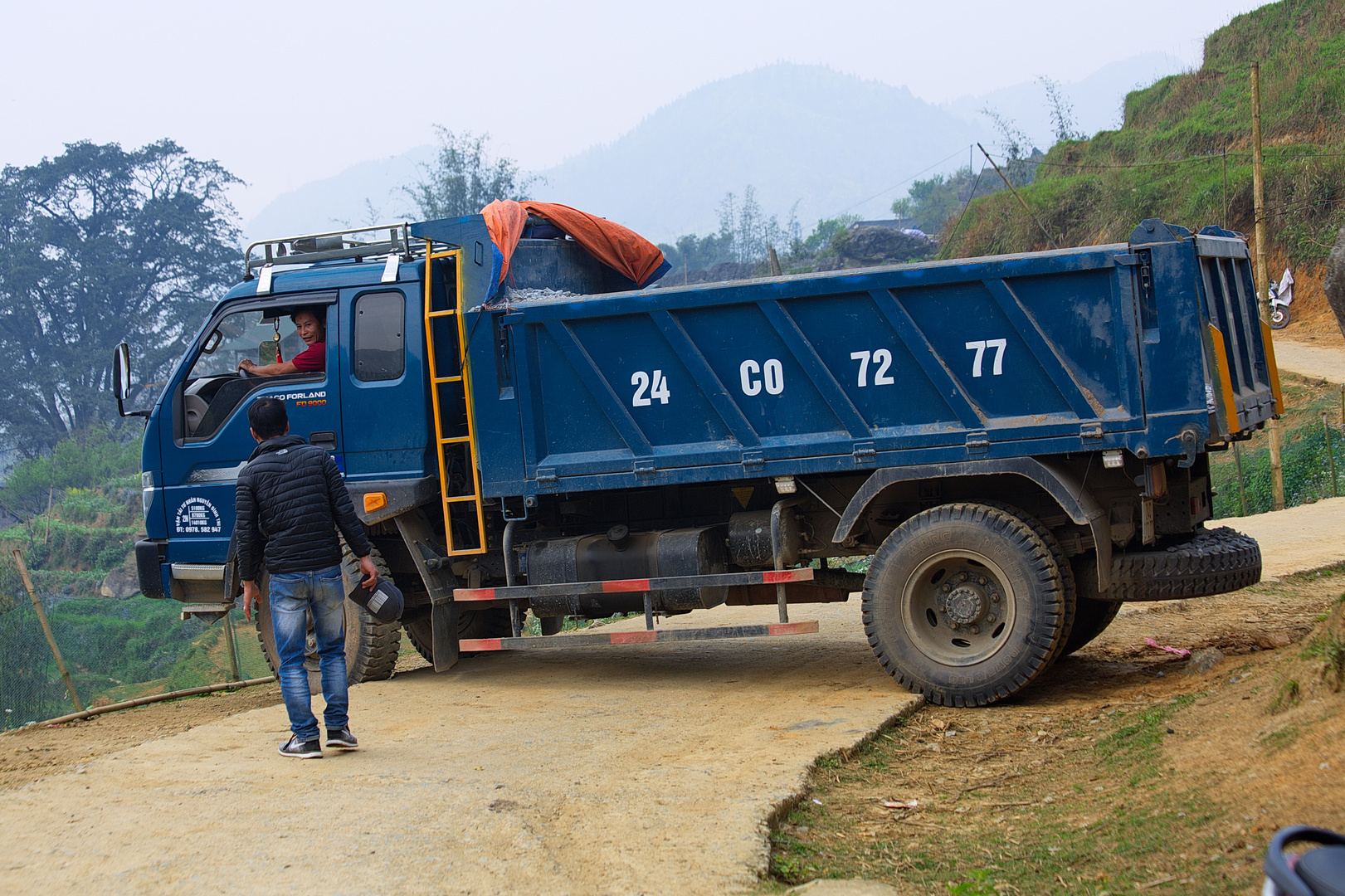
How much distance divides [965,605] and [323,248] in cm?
519

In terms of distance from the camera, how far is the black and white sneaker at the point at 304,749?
18.3 ft

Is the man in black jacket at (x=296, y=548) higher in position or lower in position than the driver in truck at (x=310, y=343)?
lower

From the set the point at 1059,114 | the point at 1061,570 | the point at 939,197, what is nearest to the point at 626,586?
the point at 1061,570

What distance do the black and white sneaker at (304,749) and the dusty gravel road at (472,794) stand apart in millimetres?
68

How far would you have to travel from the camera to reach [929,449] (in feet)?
20.2

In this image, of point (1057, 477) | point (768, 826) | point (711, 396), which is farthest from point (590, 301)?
point (768, 826)

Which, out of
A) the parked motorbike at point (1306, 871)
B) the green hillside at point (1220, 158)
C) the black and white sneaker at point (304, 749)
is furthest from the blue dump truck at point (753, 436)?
the green hillside at point (1220, 158)

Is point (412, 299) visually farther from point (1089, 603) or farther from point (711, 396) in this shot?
point (1089, 603)

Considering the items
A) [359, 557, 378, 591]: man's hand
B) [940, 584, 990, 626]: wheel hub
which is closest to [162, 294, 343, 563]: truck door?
[359, 557, 378, 591]: man's hand

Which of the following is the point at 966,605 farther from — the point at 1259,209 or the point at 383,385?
the point at 1259,209

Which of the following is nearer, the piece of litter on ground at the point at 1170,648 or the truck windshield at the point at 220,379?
the piece of litter on ground at the point at 1170,648

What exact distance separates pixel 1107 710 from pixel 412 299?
15.9ft

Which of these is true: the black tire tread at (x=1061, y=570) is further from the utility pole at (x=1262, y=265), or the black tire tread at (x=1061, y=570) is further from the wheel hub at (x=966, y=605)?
the utility pole at (x=1262, y=265)

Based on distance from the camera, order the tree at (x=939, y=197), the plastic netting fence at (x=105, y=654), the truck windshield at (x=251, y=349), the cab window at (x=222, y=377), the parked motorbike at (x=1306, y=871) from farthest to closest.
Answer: the tree at (x=939, y=197)
the plastic netting fence at (x=105, y=654)
the truck windshield at (x=251, y=349)
the cab window at (x=222, y=377)
the parked motorbike at (x=1306, y=871)
